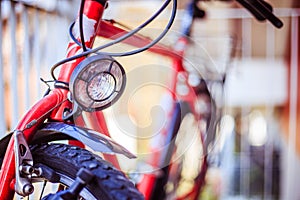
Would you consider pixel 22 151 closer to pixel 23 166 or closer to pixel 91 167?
pixel 23 166

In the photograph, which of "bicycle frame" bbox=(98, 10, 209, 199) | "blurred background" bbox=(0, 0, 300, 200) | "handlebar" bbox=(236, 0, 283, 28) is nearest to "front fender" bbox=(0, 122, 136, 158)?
"bicycle frame" bbox=(98, 10, 209, 199)

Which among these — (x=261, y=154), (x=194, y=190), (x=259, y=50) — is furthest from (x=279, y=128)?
(x=194, y=190)

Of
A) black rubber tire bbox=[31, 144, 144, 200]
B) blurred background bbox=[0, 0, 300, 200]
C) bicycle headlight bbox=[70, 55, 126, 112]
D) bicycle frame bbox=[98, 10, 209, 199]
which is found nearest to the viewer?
black rubber tire bbox=[31, 144, 144, 200]

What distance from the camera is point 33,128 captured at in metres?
0.83

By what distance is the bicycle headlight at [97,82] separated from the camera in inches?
31.1

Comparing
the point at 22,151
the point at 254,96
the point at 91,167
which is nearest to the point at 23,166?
the point at 22,151

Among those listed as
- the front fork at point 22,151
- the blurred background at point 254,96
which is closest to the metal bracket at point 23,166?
the front fork at point 22,151

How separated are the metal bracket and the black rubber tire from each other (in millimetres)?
23

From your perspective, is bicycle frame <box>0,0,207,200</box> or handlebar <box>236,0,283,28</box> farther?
handlebar <box>236,0,283,28</box>

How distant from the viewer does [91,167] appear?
0.72 meters

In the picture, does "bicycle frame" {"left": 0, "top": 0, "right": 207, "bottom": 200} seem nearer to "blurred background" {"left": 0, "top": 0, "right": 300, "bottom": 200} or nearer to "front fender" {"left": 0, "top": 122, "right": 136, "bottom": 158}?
"front fender" {"left": 0, "top": 122, "right": 136, "bottom": 158}

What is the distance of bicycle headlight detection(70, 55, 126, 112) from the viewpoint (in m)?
0.79

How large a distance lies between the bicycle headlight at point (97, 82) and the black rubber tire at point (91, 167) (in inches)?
3.3

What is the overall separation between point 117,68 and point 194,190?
92 cm
